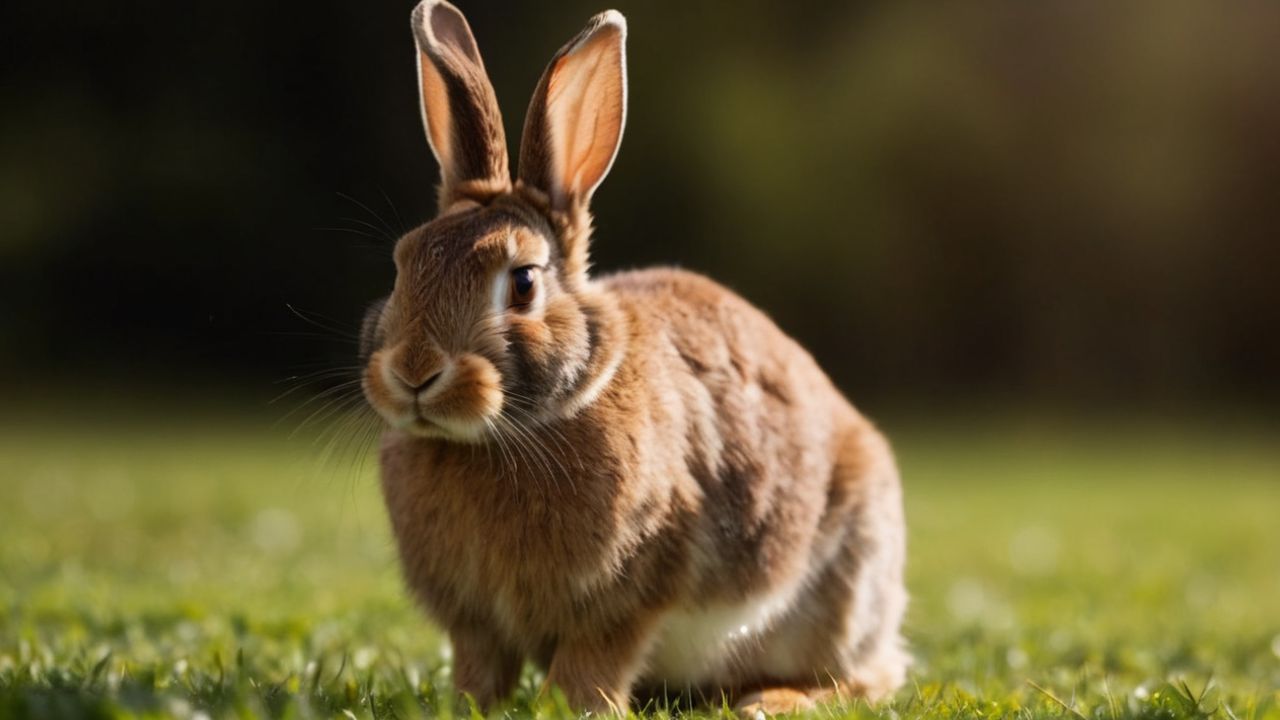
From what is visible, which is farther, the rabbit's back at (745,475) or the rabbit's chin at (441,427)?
the rabbit's back at (745,475)

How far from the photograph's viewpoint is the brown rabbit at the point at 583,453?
342 cm

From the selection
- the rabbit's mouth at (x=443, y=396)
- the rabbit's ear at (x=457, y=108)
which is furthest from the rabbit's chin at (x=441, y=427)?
the rabbit's ear at (x=457, y=108)

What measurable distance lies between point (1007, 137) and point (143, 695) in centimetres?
1836

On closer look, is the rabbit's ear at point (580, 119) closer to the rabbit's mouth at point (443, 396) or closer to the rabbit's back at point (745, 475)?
the rabbit's back at point (745, 475)

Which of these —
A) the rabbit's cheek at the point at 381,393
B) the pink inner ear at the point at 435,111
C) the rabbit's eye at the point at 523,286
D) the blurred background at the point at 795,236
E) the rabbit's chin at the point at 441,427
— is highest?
the pink inner ear at the point at 435,111

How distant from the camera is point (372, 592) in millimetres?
6148

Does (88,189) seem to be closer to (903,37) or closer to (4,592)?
(903,37)

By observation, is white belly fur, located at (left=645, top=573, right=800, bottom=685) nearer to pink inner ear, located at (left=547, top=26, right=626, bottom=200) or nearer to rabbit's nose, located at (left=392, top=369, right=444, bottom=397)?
rabbit's nose, located at (left=392, top=369, right=444, bottom=397)

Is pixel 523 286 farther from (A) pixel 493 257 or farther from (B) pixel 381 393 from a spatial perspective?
(B) pixel 381 393

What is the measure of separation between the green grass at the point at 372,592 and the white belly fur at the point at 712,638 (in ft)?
1.27

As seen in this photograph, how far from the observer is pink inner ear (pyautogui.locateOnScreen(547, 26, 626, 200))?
376 centimetres

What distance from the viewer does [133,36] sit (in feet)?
56.7

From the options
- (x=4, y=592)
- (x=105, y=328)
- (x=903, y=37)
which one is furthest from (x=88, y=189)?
(x=4, y=592)

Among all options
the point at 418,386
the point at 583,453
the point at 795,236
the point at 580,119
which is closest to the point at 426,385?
the point at 418,386
